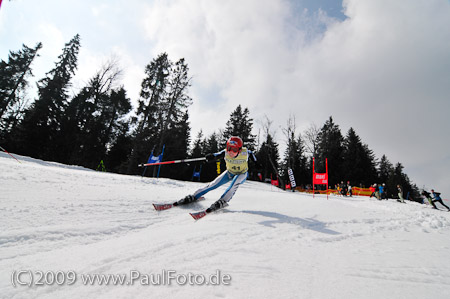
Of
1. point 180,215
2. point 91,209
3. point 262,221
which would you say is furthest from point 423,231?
point 91,209

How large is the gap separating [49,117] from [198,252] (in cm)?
3286

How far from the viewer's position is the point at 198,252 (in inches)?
79.7

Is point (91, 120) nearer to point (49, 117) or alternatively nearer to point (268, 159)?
point (49, 117)

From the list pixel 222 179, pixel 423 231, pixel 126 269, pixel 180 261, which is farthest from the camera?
pixel 222 179

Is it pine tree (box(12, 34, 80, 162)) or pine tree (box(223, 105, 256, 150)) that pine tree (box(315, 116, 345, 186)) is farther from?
pine tree (box(12, 34, 80, 162))

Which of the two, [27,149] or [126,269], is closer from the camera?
[126,269]

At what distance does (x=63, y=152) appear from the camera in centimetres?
2534

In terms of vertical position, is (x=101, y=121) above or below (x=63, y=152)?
above

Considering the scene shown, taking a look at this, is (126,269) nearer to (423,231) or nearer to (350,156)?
(423,231)

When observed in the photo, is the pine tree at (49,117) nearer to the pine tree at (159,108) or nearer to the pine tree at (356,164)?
the pine tree at (159,108)

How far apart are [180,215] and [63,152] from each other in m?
29.4

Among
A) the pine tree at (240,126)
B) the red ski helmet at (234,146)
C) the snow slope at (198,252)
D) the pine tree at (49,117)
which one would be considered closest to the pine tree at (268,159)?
the pine tree at (240,126)

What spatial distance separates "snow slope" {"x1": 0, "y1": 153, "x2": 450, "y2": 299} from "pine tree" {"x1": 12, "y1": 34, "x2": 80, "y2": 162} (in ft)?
88.3

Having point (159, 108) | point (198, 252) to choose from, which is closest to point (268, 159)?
point (159, 108)
